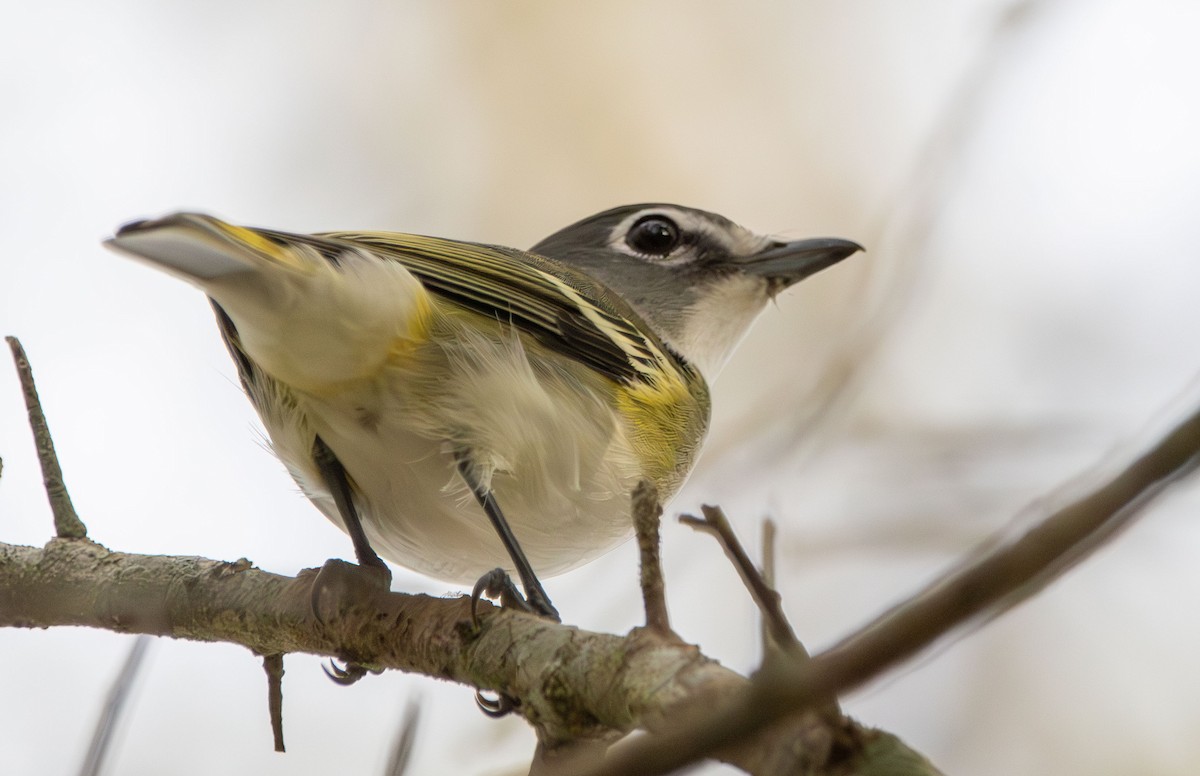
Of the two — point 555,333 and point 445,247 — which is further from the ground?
point 445,247

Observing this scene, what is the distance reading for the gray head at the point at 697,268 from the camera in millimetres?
4582

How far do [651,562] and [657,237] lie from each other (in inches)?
125

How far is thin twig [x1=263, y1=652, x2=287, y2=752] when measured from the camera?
8.68ft

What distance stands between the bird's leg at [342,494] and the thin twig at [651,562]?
1.47 m

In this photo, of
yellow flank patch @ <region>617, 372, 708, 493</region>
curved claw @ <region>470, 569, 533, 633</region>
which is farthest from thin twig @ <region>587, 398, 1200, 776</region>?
yellow flank patch @ <region>617, 372, 708, 493</region>

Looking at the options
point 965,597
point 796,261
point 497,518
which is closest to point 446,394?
point 497,518

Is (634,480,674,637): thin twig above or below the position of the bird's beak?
below

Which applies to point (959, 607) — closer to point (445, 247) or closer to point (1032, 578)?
point (1032, 578)

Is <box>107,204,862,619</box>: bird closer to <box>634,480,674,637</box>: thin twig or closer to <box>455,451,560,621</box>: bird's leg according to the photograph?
<box>455,451,560,621</box>: bird's leg

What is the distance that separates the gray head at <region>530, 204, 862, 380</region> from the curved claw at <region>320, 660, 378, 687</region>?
200 centimetres

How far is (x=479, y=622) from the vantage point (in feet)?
7.24

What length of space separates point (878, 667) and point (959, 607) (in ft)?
0.27

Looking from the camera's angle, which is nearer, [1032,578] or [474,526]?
[1032,578]

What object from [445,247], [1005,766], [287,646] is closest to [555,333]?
[445,247]
